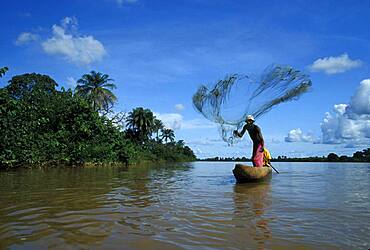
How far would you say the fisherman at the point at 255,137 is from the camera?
1095 cm

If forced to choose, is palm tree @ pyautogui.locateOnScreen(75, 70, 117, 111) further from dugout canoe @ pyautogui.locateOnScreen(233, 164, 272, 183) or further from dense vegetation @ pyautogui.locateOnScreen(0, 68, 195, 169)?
dugout canoe @ pyautogui.locateOnScreen(233, 164, 272, 183)

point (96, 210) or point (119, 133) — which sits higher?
point (119, 133)

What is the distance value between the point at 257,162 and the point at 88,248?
891 cm

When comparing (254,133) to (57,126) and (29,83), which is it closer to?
(57,126)

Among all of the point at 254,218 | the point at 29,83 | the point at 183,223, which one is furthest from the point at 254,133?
the point at 29,83

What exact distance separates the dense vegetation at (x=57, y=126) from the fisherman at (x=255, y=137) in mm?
10190

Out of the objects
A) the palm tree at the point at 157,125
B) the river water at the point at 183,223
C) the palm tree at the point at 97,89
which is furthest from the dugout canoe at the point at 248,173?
the palm tree at the point at 157,125

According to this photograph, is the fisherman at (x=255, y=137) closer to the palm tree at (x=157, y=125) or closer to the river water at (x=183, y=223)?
the river water at (x=183, y=223)

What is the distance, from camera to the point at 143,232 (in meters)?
3.73

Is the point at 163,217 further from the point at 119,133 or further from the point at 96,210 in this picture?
the point at 119,133

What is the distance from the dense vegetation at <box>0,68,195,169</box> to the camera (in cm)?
1725

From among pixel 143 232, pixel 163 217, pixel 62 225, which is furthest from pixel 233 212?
pixel 62 225

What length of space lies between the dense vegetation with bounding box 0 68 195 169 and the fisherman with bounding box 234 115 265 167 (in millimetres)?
10190

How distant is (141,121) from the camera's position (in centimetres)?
5391
